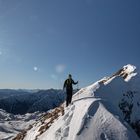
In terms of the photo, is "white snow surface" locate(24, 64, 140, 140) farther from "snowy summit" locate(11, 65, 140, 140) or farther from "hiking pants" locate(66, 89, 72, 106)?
"hiking pants" locate(66, 89, 72, 106)

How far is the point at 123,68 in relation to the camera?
1577 inches

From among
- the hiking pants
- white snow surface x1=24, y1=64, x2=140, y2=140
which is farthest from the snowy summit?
the hiking pants

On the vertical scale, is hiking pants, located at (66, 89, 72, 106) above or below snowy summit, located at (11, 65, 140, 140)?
above

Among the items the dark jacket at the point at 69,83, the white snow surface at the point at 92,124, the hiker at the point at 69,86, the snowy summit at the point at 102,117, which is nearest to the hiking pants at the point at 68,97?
the hiker at the point at 69,86

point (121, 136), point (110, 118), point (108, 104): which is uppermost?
point (108, 104)

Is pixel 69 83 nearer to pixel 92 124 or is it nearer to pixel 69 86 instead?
pixel 69 86

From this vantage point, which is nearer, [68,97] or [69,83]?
[68,97]

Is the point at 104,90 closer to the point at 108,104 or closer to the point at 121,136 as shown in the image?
the point at 108,104

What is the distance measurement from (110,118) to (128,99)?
27.6 feet

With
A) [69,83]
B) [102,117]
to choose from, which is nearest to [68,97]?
[69,83]

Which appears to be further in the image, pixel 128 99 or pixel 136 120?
pixel 128 99

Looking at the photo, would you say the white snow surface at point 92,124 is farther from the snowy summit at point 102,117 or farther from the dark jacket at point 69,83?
the dark jacket at point 69,83

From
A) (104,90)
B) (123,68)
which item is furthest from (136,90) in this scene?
(123,68)

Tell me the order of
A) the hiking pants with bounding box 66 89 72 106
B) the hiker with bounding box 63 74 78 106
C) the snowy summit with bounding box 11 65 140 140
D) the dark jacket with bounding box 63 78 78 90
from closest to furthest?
1. the snowy summit with bounding box 11 65 140 140
2. the hiking pants with bounding box 66 89 72 106
3. the hiker with bounding box 63 74 78 106
4. the dark jacket with bounding box 63 78 78 90
